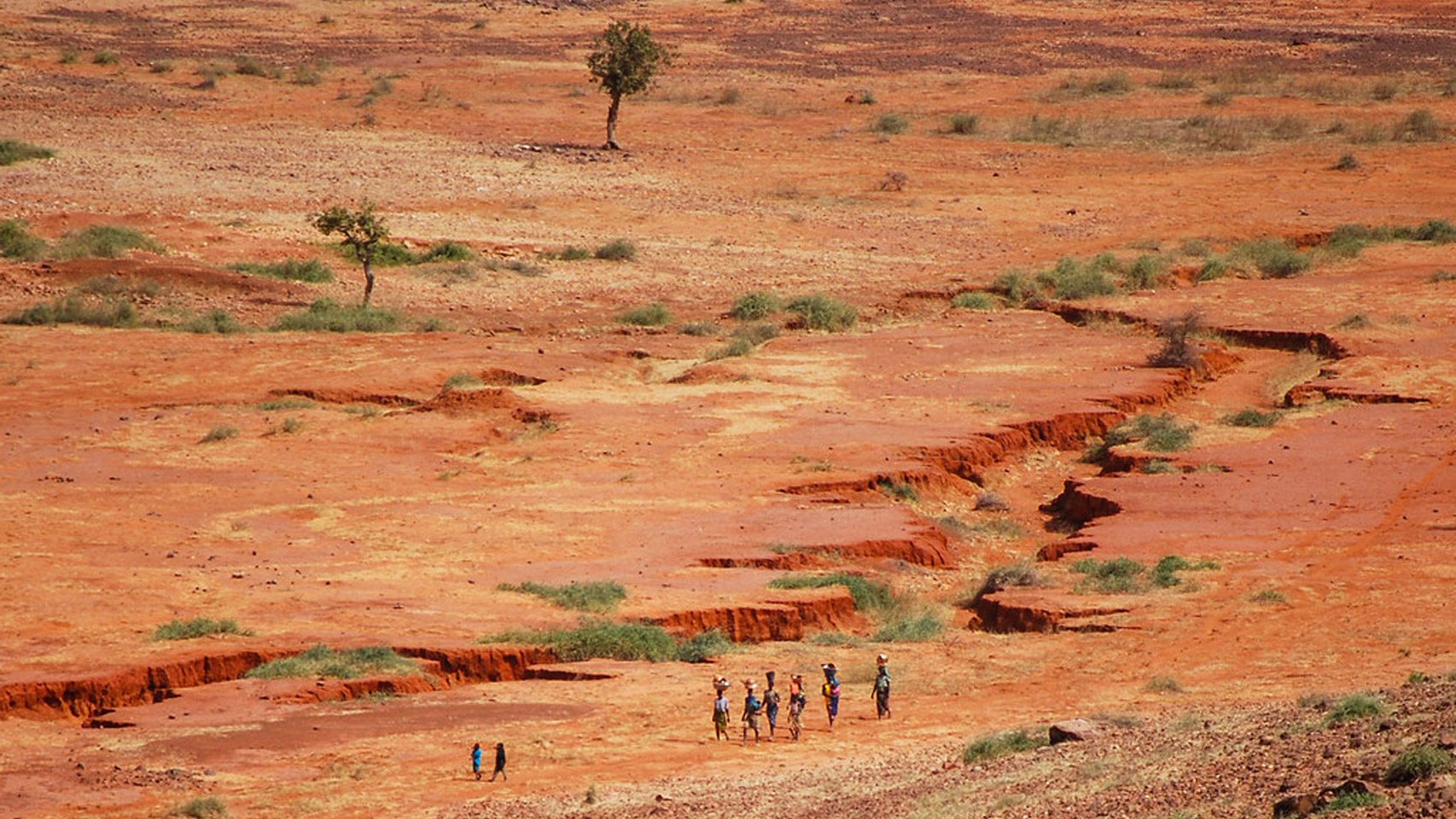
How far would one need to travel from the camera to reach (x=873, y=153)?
156 feet

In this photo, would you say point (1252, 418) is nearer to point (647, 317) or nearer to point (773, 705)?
point (647, 317)

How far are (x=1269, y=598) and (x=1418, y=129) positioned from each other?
114 ft

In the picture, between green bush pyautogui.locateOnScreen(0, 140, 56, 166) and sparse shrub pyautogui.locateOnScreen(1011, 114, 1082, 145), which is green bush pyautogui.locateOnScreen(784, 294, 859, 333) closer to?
green bush pyautogui.locateOnScreen(0, 140, 56, 166)

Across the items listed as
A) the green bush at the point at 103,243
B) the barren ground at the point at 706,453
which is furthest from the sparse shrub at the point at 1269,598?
the green bush at the point at 103,243

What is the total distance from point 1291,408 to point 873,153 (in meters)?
23.0

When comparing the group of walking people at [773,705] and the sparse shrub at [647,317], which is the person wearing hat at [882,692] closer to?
the group of walking people at [773,705]

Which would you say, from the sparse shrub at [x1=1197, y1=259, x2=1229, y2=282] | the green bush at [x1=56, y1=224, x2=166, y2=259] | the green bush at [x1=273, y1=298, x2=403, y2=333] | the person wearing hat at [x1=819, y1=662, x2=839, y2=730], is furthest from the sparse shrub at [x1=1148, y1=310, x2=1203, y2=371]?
the green bush at [x1=56, y1=224, x2=166, y2=259]

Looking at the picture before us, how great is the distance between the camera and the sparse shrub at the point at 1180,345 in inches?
1116

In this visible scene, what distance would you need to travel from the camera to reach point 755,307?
32375 millimetres

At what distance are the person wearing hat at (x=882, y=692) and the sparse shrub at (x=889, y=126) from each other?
36969 mm

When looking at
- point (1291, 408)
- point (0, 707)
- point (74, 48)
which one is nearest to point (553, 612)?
point (0, 707)

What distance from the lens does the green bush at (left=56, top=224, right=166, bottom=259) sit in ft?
108

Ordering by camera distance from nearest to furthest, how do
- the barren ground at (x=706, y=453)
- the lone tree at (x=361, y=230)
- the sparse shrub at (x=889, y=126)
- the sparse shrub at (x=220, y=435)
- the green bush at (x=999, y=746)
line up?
the green bush at (x=999, y=746) < the barren ground at (x=706, y=453) < the sparse shrub at (x=220, y=435) < the lone tree at (x=361, y=230) < the sparse shrub at (x=889, y=126)

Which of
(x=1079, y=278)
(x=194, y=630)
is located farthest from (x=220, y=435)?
(x=1079, y=278)
